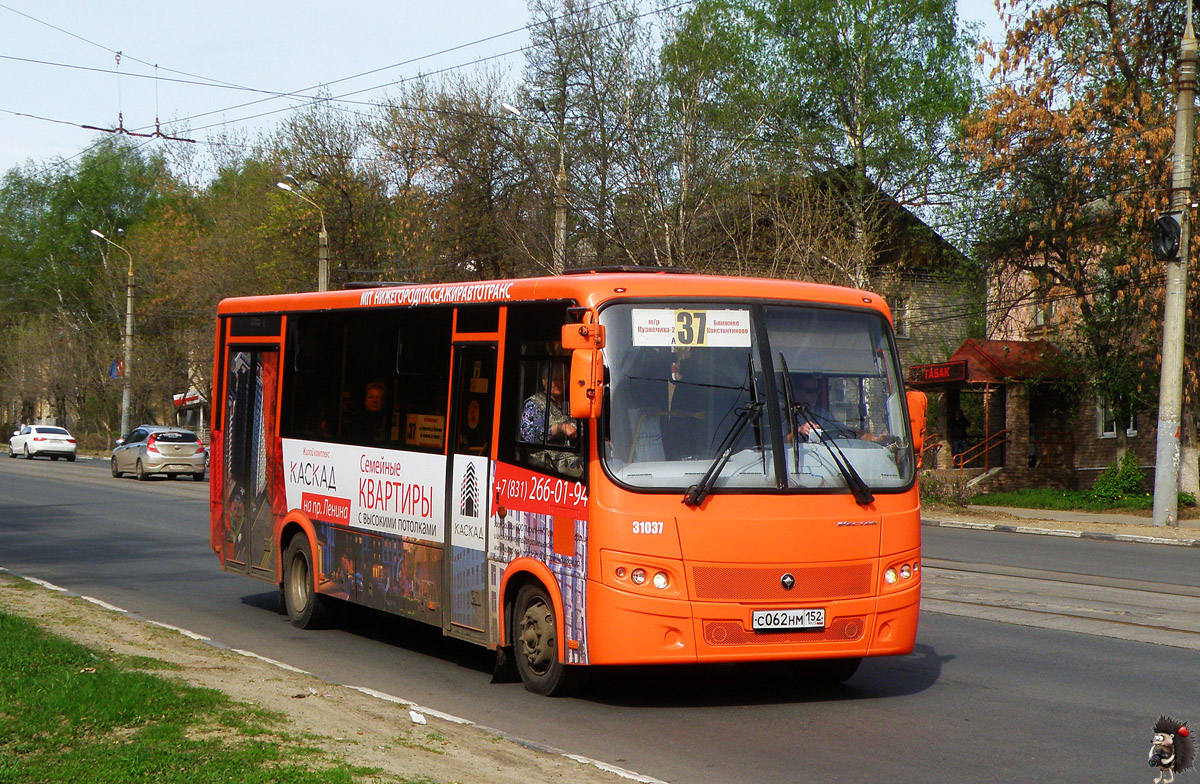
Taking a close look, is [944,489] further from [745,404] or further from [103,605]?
[745,404]

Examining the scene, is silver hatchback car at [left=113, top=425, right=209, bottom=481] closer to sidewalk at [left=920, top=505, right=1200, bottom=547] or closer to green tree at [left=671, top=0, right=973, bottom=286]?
green tree at [left=671, top=0, right=973, bottom=286]

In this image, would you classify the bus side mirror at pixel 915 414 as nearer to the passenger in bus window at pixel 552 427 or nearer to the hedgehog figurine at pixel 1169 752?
the passenger in bus window at pixel 552 427

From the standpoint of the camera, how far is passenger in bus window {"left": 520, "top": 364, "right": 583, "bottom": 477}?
319 inches

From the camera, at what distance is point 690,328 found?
8.20 metres

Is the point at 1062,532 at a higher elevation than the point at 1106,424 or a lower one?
lower

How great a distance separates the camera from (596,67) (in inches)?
1569

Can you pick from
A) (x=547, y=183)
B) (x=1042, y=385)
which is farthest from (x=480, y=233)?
(x=1042, y=385)

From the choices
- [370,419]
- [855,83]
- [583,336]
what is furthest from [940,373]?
[583,336]

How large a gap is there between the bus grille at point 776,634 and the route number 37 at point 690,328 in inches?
67.3

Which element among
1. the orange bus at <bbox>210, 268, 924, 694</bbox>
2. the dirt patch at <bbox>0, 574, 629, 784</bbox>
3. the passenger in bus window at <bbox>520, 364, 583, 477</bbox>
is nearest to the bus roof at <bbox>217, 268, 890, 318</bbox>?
the orange bus at <bbox>210, 268, 924, 694</bbox>

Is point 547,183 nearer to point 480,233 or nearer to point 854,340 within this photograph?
point 480,233

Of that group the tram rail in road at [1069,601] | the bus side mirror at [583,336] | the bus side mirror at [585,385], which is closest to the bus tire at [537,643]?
the bus side mirror at [585,385]

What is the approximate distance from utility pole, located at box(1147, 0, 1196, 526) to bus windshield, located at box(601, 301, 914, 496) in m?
17.7

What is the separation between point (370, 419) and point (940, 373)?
26.8m
